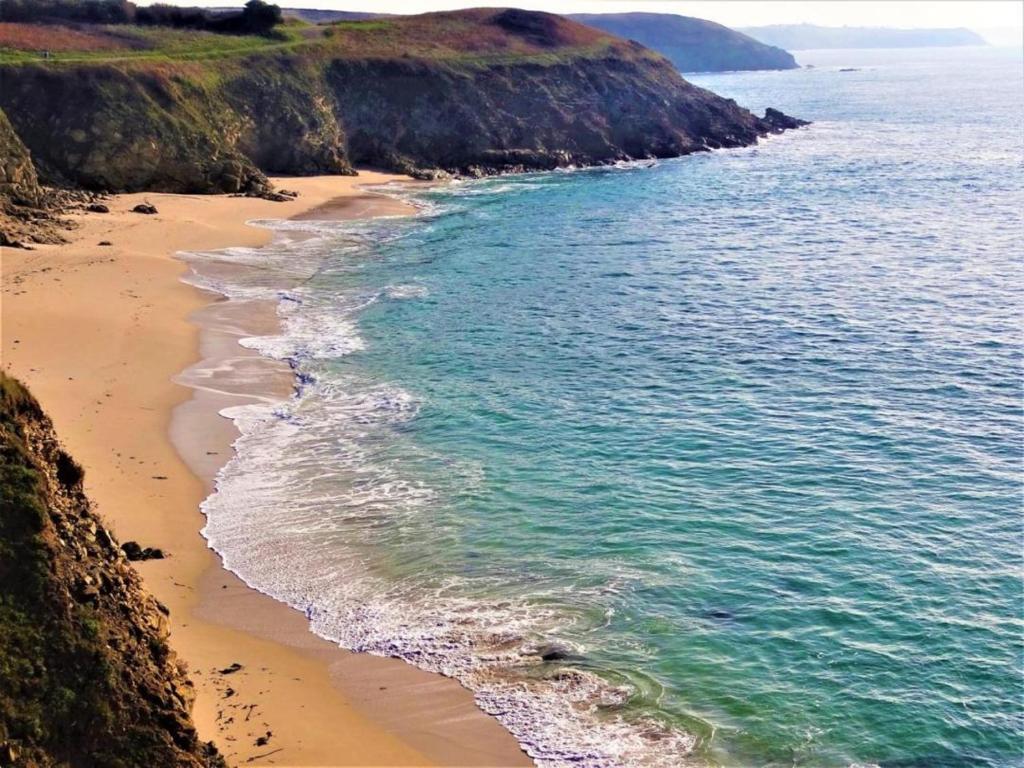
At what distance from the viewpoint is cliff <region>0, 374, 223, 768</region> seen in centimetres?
1032

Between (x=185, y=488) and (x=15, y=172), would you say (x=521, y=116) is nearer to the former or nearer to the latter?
(x=15, y=172)

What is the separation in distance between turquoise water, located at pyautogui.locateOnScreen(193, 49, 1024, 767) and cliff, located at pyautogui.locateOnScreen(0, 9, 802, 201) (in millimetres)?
17582

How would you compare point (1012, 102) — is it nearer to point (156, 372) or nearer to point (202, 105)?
point (202, 105)

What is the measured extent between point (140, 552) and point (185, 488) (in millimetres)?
3373

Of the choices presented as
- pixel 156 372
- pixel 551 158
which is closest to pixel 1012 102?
pixel 551 158

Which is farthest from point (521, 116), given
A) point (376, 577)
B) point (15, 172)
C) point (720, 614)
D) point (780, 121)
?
point (720, 614)

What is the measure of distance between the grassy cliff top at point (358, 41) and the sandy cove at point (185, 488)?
24.2 m

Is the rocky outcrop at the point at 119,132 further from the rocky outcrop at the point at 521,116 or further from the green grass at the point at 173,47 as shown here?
the rocky outcrop at the point at 521,116

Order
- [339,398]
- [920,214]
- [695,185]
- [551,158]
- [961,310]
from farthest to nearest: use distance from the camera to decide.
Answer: [551,158] → [695,185] → [920,214] → [961,310] → [339,398]

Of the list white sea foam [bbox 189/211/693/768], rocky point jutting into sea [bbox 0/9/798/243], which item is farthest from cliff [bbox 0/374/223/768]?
rocky point jutting into sea [bbox 0/9/798/243]

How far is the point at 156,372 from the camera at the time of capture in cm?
2902

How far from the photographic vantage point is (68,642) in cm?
1070

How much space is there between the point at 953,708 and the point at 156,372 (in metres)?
22.1

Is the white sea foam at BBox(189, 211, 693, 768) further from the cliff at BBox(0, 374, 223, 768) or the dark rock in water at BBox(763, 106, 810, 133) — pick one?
the dark rock in water at BBox(763, 106, 810, 133)
